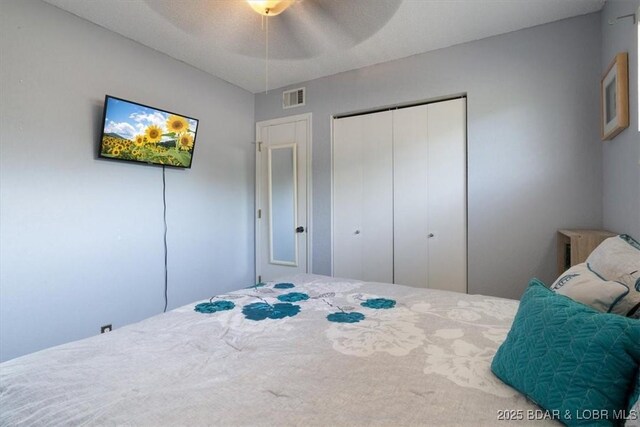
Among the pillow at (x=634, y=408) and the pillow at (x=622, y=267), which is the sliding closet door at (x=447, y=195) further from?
the pillow at (x=634, y=408)

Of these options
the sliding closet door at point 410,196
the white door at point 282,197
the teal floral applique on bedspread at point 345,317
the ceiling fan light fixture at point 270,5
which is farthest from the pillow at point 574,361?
the white door at point 282,197

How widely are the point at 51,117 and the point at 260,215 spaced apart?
7.04 feet

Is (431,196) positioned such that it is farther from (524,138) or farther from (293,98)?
(293,98)


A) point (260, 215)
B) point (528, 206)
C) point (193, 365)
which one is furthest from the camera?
point (260, 215)

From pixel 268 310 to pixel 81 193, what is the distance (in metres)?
1.77

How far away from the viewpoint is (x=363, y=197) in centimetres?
323

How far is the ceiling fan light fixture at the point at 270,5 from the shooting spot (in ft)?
5.13

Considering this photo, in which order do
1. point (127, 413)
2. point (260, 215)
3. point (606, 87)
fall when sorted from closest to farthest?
1. point (127, 413)
2. point (606, 87)
3. point (260, 215)

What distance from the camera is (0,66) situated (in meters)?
1.92

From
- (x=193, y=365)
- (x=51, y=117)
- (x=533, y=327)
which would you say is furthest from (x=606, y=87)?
(x=51, y=117)

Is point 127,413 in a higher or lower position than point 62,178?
lower

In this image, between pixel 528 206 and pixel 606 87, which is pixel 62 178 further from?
pixel 606 87

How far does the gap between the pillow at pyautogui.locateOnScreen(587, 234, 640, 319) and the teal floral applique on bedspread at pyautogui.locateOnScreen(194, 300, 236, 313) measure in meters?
1.52

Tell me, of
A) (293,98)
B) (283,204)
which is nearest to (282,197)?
(283,204)
